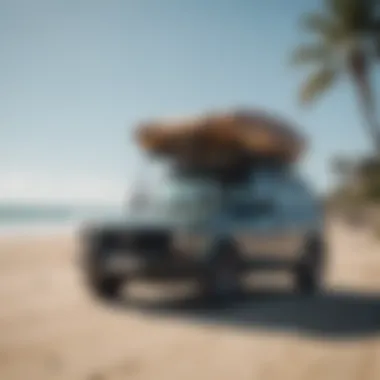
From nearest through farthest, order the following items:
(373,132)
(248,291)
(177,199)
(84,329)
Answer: (84,329) < (177,199) < (248,291) < (373,132)

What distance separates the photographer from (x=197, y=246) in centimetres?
762

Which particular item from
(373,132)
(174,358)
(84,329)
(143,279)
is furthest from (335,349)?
(373,132)

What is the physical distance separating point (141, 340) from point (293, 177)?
4022mm

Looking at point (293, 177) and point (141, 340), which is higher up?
point (293, 177)

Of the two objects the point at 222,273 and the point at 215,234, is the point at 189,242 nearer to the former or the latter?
the point at 215,234

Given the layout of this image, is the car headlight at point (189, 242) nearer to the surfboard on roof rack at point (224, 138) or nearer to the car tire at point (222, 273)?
the car tire at point (222, 273)

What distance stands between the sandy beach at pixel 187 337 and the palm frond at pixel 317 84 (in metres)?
18.9

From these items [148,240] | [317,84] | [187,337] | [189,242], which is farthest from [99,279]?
[317,84]

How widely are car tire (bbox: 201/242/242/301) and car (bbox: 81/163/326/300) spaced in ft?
0.04

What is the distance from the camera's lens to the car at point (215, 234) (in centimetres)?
766

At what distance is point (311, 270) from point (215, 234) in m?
2.27

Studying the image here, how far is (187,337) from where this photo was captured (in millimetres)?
6102

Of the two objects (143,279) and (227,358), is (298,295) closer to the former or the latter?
(143,279)

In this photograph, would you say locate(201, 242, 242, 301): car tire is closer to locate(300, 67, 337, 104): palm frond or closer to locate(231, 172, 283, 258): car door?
locate(231, 172, 283, 258): car door
